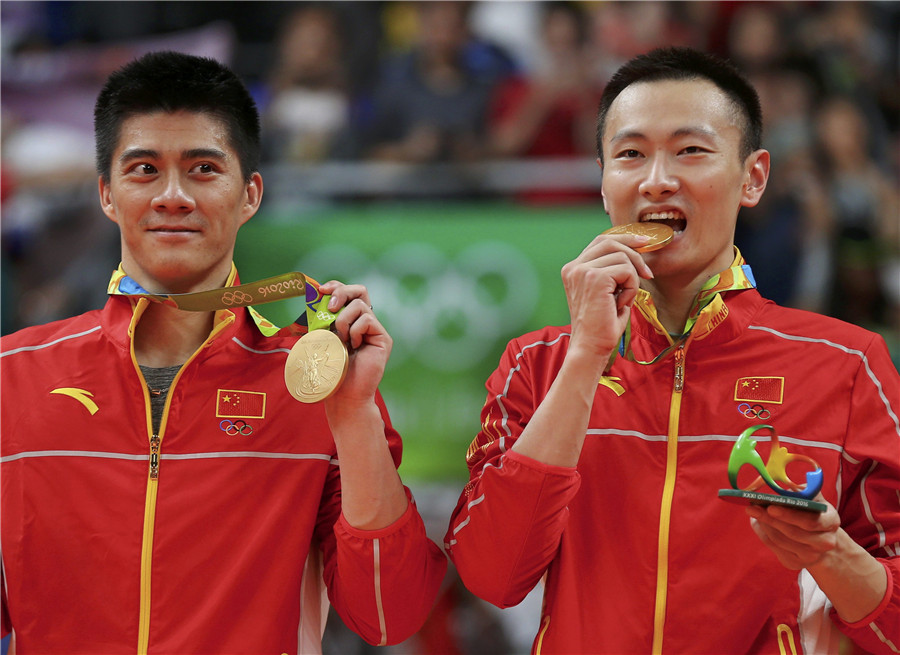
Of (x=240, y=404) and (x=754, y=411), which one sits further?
(x=240, y=404)

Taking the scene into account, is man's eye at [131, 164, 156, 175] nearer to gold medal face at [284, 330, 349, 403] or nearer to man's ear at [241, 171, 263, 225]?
man's ear at [241, 171, 263, 225]

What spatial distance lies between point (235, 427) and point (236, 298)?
13.6 inches

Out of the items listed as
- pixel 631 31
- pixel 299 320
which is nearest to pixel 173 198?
pixel 299 320

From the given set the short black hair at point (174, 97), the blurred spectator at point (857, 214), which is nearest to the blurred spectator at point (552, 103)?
the blurred spectator at point (857, 214)

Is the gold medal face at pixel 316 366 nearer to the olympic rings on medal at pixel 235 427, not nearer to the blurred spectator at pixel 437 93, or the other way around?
the olympic rings on medal at pixel 235 427

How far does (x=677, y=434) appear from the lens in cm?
268

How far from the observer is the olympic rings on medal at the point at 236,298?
2793 millimetres

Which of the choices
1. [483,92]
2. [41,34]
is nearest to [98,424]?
[483,92]

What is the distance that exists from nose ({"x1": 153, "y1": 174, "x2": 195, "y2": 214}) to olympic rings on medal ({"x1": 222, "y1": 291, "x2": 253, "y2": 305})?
0.27 metres

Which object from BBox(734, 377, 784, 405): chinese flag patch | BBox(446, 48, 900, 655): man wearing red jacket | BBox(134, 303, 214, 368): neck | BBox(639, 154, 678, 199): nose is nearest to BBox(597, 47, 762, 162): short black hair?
BBox(446, 48, 900, 655): man wearing red jacket

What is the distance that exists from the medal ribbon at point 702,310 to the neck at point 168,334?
1.16 metres

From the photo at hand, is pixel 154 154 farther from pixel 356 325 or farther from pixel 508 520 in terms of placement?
pixel 508 520

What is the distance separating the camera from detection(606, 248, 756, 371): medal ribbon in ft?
9.00

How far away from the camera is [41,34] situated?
8.41 meters
